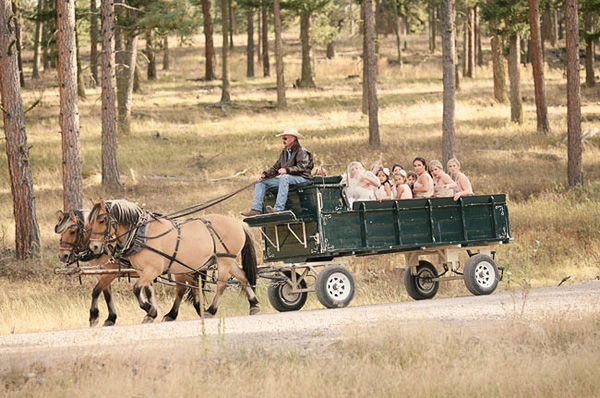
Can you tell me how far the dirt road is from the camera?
997 cm

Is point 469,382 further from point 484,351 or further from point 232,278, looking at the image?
point 232,278

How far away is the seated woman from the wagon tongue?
1350mm

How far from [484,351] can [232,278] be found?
5.83 meters

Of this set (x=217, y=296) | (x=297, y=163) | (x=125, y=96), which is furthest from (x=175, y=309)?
(x=125, y=96)

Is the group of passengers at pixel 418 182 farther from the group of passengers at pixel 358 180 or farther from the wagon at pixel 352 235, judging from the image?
the wagon at pixel 352 235

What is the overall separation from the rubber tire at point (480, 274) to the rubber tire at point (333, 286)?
2.42 m

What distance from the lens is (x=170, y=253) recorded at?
1305 cm

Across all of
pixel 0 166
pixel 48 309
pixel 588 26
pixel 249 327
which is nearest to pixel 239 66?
pixel 588 26

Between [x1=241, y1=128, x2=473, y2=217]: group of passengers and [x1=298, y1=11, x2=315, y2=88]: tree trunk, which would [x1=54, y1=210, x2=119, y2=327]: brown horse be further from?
[x1=298, y1=11, x2=315, y2=88]: tree trunk

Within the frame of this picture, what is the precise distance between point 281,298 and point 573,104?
15.5 metres

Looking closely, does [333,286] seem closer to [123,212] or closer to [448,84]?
[123,212]

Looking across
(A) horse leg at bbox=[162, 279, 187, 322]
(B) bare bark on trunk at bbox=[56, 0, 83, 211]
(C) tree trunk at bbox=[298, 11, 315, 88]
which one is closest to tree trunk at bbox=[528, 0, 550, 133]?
(C) tree trunk at bbox=[298, 11, 315, 88]

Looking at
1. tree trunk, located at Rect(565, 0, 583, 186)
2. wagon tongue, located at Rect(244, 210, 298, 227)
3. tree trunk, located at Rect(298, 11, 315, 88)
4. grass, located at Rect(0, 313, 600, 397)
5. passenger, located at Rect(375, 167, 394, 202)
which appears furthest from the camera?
tree trunk, located at Rect(298, 11, 315, 88)

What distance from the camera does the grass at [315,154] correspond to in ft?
59.7
